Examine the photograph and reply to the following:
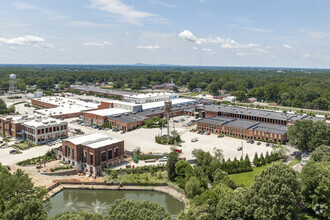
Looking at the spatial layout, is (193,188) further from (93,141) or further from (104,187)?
(93,141)

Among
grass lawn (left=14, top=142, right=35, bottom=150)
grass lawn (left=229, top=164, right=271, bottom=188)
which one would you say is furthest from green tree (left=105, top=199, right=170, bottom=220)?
grass lawn (left=14, top=142, right=35, bottom=150)

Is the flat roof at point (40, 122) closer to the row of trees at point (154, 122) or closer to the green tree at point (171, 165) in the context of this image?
the row of trees at point (154, 122)

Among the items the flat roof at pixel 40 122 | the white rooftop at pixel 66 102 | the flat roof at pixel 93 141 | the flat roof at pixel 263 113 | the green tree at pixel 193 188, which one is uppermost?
the flat roof at pixel 263 113

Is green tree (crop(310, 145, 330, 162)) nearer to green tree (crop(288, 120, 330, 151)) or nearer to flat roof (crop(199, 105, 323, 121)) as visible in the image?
green tree (crop(288, 120, 330, 151))

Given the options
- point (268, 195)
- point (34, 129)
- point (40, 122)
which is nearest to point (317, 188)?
point (268, 195)

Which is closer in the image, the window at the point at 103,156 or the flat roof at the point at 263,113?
the window at the point at 103,156

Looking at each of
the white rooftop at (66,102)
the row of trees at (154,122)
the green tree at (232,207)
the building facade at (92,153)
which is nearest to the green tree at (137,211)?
the green tree at (232,207)
